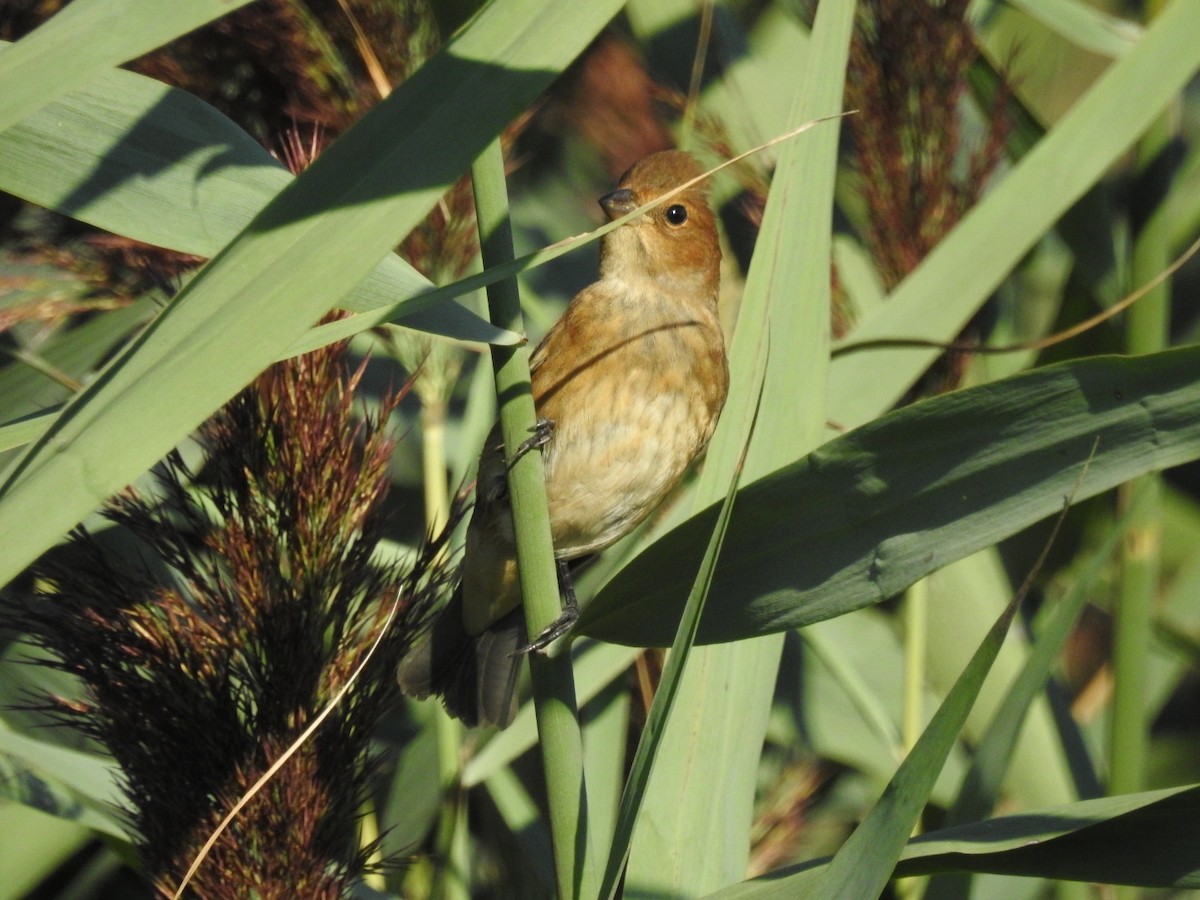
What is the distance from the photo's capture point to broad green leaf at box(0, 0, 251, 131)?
954mm

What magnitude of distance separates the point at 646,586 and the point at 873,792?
6.21 feet

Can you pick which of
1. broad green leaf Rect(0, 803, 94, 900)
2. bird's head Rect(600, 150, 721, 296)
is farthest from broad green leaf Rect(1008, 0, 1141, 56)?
broad green leaf Rect(0, 803, 94, 900)

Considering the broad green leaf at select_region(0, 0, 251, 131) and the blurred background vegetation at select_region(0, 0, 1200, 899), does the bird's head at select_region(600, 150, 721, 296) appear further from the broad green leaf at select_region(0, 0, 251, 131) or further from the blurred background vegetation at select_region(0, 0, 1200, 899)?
the broad green leaf at select_region(0, 0, 251, 131)

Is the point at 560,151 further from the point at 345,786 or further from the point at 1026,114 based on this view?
the point at 345,786

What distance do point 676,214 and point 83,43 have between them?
174cm

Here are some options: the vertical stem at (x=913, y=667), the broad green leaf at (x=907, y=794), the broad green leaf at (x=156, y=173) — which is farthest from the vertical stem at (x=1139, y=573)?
the broad green leaf at (x=156, y=173)

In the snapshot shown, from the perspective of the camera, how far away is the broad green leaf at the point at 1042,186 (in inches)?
84.1

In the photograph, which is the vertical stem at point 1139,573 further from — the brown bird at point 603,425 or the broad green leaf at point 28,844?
the broad green leaf at point 28,844

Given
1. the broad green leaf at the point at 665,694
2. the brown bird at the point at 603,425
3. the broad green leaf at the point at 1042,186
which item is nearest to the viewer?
the broad green leaf at the point at 665,694

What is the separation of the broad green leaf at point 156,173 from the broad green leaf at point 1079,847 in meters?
0.68

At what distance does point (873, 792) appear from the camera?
3117 millimetres

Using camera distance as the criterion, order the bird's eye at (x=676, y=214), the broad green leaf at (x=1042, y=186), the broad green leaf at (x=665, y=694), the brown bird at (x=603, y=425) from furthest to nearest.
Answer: the bird's eye at (x=676, y=214)
the brown bird at (x=603, y=425)
the broad green leaf at (x=1042, y=186)
the broad green leaf at (x=665, y=694)

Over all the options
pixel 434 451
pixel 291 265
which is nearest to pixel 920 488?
pixel 291 265

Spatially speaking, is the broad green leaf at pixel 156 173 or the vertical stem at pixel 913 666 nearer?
the broad green leaf at pixel 156 173
